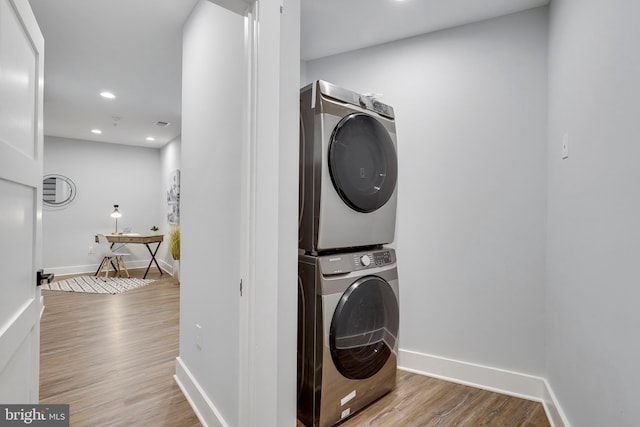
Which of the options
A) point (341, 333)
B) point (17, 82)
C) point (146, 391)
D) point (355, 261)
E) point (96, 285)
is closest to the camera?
point (17, 82)

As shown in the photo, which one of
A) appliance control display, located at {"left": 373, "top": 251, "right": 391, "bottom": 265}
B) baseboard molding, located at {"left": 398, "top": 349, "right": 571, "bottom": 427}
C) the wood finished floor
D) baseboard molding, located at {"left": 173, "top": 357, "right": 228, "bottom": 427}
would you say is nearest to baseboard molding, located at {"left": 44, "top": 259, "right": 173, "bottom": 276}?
the wood finished floor

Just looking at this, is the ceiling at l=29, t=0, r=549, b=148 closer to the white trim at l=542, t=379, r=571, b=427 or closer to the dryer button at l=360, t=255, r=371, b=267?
the dryer button at l=360, t=255, r=371, b=267

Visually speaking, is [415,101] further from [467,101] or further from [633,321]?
[633,321]

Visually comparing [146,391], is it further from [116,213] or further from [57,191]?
[57,191]

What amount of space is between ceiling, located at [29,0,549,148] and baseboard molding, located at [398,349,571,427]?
7.25 feet

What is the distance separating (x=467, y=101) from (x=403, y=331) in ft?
5.34

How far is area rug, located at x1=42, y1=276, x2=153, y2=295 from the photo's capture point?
471cm

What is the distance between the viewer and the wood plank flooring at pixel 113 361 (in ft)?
5.98

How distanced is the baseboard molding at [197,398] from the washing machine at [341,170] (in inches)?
36.3

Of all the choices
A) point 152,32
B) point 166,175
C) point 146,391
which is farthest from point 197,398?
point 166,175

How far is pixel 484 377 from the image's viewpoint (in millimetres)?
2074

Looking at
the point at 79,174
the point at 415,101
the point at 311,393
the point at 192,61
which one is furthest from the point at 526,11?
the point at 79,174

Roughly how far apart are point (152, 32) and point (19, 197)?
1794mm

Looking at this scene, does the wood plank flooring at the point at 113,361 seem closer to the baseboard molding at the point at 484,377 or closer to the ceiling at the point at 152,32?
the baseboard molding at the point at 484,377
